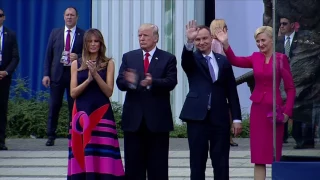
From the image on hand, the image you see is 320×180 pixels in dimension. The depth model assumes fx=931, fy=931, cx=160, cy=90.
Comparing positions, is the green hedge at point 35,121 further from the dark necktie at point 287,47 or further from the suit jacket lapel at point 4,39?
the dark necktie at point 287,47

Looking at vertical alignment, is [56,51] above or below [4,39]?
below

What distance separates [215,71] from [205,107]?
1.40 ft

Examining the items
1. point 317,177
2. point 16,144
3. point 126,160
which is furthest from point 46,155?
point 317,177

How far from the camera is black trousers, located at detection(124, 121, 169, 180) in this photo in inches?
397

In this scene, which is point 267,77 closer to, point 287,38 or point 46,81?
point 287,38

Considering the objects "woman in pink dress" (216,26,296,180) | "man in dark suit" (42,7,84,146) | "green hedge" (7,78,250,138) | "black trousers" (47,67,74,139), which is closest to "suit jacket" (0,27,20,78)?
"man in dark suit" (42,7,84,146)

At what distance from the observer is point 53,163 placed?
1287cm

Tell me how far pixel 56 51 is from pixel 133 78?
14.5 ft

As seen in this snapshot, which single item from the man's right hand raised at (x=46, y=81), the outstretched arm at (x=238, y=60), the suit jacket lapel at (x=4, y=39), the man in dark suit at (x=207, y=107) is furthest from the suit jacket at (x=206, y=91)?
the suit jacket lapel at (x=4, y=39)

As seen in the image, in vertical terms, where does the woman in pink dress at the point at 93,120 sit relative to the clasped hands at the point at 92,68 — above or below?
below

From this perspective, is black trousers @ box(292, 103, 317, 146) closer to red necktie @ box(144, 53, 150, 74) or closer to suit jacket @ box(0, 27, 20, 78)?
red necktie @ box(144, 53, 150, 74)

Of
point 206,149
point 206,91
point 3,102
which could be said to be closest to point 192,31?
point 206,91

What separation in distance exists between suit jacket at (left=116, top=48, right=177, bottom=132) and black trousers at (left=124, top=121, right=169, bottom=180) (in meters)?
0.09

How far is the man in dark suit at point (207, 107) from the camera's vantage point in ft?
32.4
